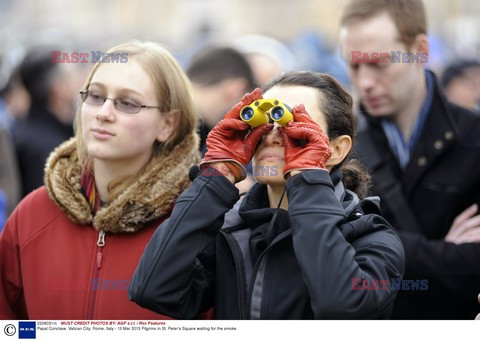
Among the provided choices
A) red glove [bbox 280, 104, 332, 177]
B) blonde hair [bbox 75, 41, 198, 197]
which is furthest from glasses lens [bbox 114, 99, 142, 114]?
red glove [bbox 280, 104, 332, 177]

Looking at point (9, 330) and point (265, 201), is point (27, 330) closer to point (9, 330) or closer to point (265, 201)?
point (9, 330)

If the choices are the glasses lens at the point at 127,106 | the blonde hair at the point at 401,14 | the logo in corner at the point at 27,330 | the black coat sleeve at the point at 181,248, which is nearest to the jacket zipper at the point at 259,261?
the black coat sleeve at the point at 181,248

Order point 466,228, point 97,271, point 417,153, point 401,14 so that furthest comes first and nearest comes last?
point 401,14 < point 417,153 < point 466,228 < point 97,271

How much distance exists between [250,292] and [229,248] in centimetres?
21

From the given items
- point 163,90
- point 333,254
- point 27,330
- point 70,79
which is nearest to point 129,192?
point 163,90

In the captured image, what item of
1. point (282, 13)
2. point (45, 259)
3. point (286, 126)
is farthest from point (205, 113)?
point (282, 13)

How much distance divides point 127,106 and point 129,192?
35 centimetres

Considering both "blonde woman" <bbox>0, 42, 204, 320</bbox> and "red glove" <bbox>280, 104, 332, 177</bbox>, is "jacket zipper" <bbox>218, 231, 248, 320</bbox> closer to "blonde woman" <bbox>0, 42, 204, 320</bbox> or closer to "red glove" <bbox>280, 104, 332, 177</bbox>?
"red glove" <bbox>280, 104, 332, 177</bbox>

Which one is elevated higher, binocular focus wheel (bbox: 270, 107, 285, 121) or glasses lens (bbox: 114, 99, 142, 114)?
binocular focus wheel (bbox: 270, 107, 285, 121)

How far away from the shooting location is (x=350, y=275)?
2.71m

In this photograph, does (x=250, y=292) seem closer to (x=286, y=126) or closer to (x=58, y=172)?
(x=286, y=126)

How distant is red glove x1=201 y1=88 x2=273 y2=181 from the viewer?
9.80 ft

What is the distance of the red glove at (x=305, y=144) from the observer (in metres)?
2.88

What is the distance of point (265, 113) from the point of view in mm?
2943
